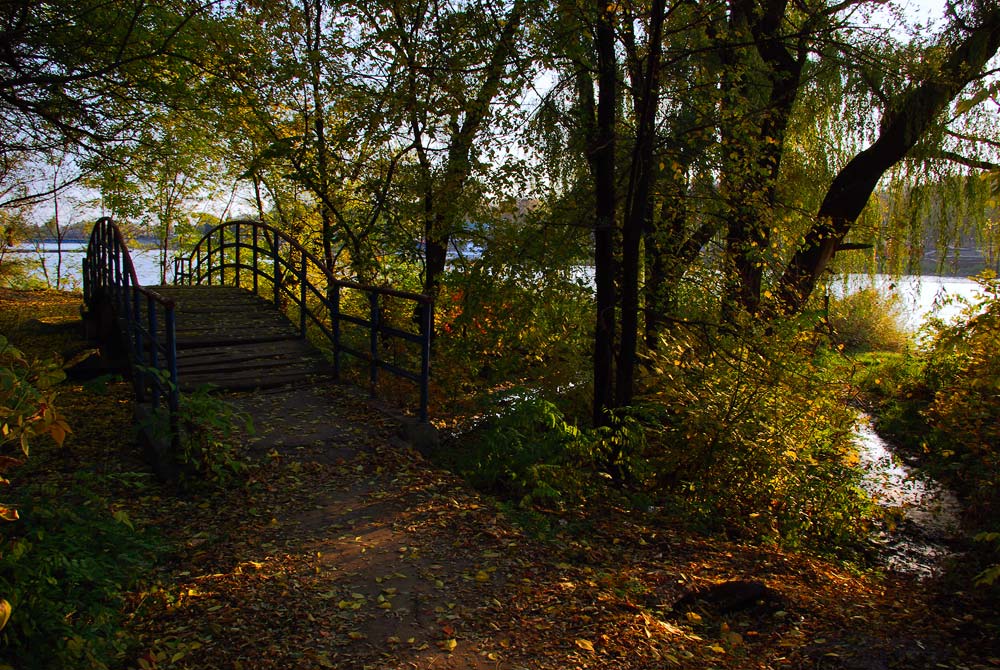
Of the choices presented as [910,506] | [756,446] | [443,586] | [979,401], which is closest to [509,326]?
[756,446]

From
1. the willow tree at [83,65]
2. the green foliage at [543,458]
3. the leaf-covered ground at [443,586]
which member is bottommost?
the leaf-covered ground at [443,586]

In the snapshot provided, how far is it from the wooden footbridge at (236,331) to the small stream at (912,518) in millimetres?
5108

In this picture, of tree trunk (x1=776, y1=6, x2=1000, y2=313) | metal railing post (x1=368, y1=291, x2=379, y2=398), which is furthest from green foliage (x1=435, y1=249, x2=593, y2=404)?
tree trunk (x1=776, y1=6, x2=1000, y2=313)

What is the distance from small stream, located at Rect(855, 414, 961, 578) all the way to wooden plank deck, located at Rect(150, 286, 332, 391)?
6545 mm

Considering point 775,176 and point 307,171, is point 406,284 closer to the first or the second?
point 307,171

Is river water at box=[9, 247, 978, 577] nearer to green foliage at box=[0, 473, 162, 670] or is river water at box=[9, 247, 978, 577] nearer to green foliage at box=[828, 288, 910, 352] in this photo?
green foliage at box=[0, 473, 162, 670]

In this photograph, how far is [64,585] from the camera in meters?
3.06

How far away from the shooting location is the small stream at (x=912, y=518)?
6676 mm

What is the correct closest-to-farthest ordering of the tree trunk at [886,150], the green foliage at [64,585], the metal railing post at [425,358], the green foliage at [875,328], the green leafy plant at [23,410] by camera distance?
the green leafy plant at [23,410] → the green foliage at [64,585] → the metal railing post at [425,358] → the tree trunk at [886,150] → the green foliage at [875,328]

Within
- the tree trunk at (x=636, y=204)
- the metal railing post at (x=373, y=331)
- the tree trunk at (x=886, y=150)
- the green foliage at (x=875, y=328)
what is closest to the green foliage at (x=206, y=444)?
the metal railing post at (x=373, y=331)

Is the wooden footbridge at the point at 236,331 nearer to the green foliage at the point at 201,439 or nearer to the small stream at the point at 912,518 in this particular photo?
the green foliage at the point at 201,439

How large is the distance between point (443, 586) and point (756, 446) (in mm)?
3503

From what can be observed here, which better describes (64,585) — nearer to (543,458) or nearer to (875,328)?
(543,458)

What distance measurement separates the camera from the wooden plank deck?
7.46 m
